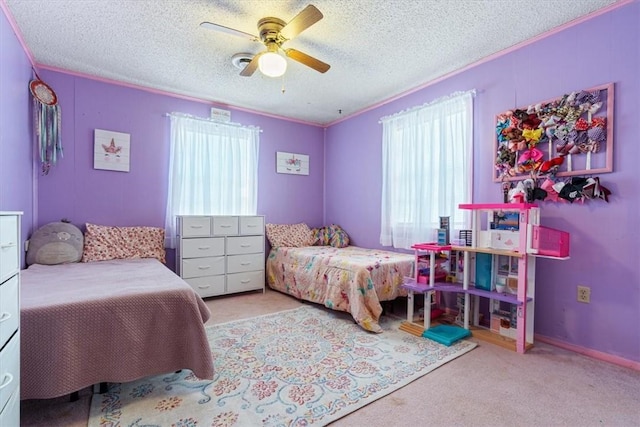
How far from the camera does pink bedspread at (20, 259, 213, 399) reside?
4.89 ft

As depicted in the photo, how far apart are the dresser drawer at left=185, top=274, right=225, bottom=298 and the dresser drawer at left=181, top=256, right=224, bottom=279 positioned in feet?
0.17

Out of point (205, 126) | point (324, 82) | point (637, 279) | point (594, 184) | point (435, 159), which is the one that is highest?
point (324, 82)

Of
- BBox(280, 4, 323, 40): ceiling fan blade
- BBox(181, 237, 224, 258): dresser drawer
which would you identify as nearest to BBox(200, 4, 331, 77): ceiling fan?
BBox(280, 4, 323, 40): ceiling fan blade

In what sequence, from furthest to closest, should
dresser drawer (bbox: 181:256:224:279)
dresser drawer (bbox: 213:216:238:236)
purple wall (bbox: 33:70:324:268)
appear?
dresser drawer (bbox: 213:216:238:236)
dresser drawer (bbox: 181:256:224:279)
purple wall (bbox: 33:70:324:268)

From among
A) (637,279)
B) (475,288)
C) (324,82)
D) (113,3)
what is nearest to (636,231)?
(637,279)

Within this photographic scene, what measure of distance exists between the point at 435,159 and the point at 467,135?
0.39 meters

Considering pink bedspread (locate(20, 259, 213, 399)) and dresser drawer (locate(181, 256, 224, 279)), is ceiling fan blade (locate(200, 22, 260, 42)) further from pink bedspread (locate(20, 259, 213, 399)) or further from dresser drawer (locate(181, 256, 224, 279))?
dresser drawer (locate(181, 256, 224, 279))

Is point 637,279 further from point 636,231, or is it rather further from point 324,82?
point 324,82

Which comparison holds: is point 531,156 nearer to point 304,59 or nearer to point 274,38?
point 304,59

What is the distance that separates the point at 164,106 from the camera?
3.74 metres

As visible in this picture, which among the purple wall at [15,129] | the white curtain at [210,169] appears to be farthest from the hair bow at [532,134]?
the purple wall at [15,129]

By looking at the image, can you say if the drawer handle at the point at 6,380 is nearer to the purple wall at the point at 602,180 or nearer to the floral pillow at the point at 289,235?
the floral pillow at the point at 289,235

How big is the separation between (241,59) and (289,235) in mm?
2327

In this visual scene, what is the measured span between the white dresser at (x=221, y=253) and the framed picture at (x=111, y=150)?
0.89 meters
